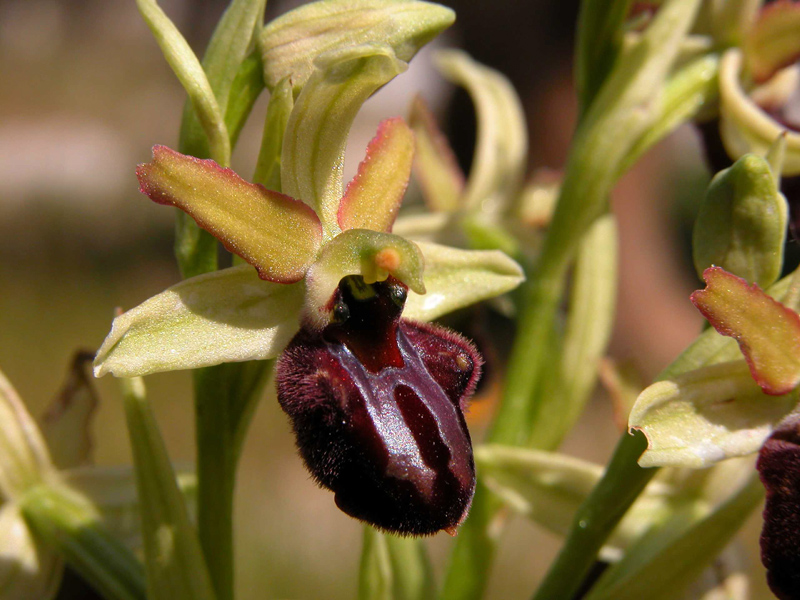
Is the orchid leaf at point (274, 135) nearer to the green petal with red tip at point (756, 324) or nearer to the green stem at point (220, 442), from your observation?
the green stem at point (220, 442)

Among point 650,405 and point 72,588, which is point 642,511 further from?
point 72,588

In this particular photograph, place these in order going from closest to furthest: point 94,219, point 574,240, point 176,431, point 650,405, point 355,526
Result: point 650,405
point 574,240
point 355,526
point 176,431
point 94,219

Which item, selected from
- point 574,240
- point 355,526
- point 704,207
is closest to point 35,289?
point 355,526

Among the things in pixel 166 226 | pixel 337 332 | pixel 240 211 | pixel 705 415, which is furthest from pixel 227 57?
pixel 166 226

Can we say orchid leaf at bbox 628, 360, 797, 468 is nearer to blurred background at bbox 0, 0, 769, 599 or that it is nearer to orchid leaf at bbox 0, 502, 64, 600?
orchid leaf at bbox 0, 502, 64, 600

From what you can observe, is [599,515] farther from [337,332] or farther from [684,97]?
[684,97]

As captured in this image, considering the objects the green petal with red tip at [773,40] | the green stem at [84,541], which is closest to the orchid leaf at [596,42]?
the green petal with red tip at [773,40]
